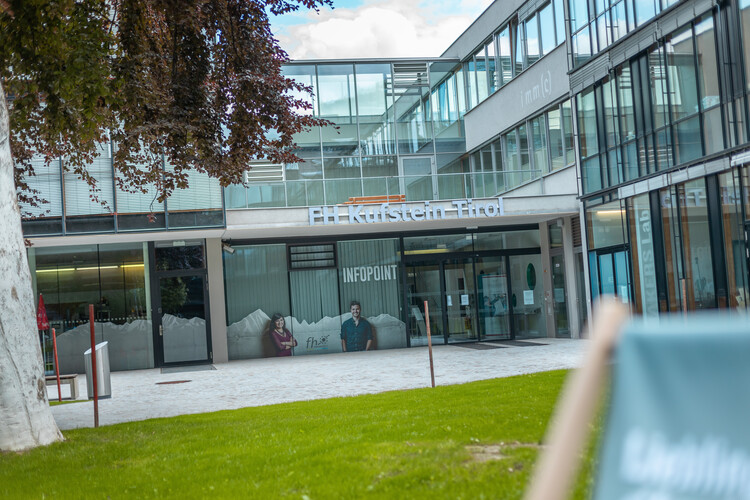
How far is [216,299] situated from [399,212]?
5.62 metres

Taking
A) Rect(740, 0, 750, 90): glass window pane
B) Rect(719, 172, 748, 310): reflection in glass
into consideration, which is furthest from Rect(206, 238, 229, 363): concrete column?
Rect(740, 0, 750, 90): glass window pane

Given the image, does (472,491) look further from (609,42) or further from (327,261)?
(327,261)

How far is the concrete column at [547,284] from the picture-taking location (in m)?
22.8

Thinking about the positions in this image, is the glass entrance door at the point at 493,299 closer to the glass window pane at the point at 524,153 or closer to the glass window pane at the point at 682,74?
the glass window pane at the point at 524,153

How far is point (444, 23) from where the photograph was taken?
71188 mm

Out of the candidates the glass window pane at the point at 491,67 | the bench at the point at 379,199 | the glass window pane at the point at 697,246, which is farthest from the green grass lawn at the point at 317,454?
the glass window pane at the point at 491,67

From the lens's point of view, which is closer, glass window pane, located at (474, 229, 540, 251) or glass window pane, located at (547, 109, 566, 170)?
glass window pane, located at (547, 109, 566, 170)

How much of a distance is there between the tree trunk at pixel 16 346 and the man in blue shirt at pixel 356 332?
47.4 feet

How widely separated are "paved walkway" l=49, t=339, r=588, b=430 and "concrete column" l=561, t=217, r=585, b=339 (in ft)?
3.44

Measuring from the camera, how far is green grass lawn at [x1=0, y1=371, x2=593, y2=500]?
532 cm

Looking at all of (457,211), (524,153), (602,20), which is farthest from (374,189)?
(602,20)

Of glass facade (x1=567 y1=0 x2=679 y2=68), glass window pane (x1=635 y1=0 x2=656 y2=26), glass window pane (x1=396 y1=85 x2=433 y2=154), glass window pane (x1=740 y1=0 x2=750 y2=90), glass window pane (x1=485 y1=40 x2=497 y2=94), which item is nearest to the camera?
glass window pane (x1=740 y1=0 x2=750 y2=90)

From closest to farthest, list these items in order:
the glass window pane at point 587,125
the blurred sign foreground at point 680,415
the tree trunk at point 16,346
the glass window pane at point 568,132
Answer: the blurred sign foreground at point 680,415 < the tree trunk at point 16,346 < the glass window pane at point 587,125 < the glass window pane at point 568,132

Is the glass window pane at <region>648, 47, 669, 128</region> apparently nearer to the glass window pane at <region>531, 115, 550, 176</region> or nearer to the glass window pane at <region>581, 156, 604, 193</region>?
the glass window pane at <region>581, 156, 604, 193</region>
